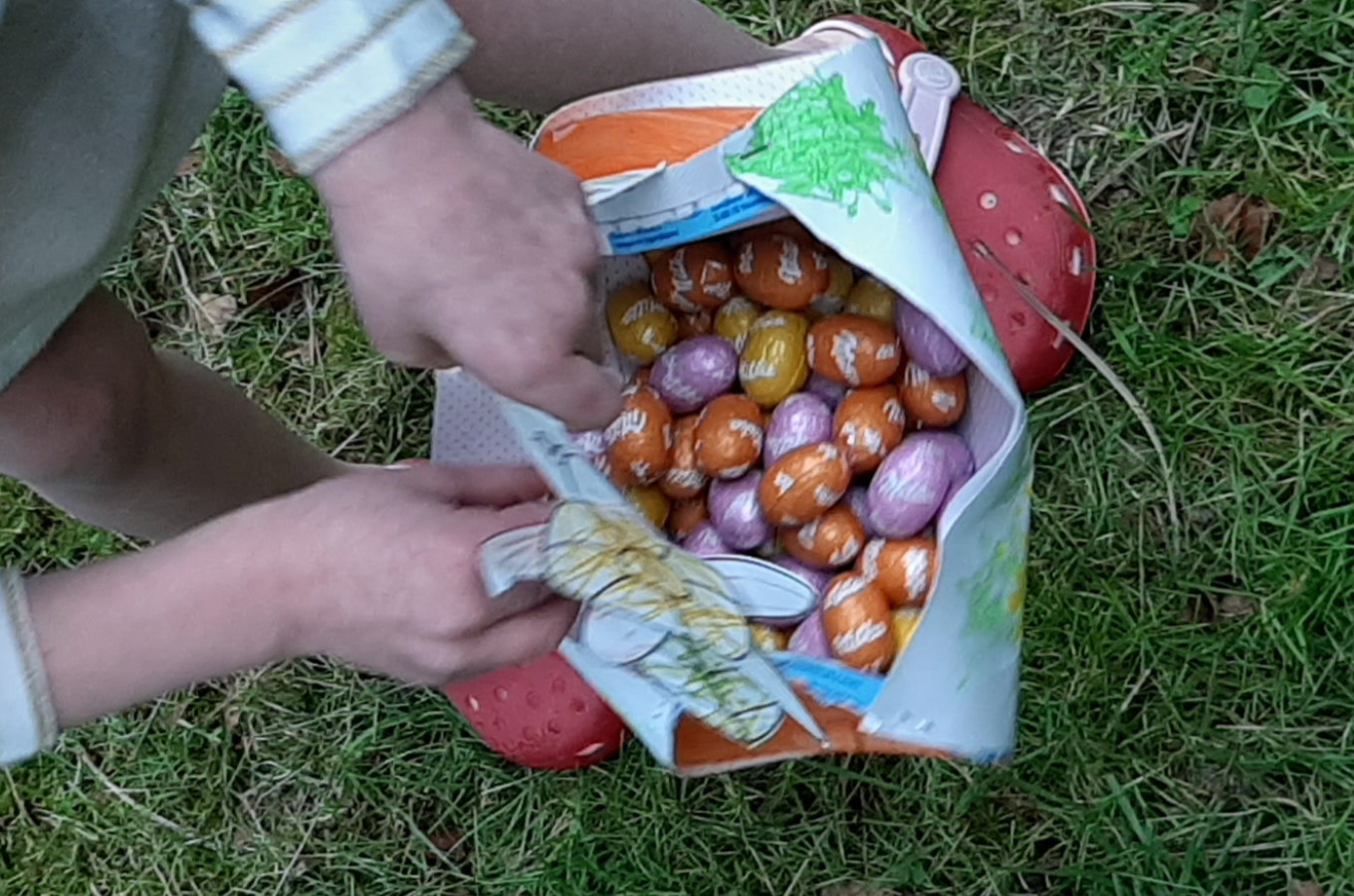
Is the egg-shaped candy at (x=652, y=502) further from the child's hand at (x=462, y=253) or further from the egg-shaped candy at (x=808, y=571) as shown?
the child's hand at (x=462, y=253)

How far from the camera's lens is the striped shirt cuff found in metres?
0.60

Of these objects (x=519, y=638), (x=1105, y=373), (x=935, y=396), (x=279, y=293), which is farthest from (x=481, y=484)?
(x=279, y=293)

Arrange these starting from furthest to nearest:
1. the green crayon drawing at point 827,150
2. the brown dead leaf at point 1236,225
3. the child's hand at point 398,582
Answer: the brown dead leaf at point 1236,225 < the green crayon drawing at point 827,150 < the child's hand at point 398,582

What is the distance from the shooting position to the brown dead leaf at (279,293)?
1.53 metres

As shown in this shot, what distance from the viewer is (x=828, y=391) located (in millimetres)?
1119

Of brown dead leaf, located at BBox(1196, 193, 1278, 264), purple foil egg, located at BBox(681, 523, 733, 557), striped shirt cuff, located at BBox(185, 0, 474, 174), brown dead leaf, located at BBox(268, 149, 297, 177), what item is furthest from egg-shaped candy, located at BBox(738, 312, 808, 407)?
brown dead leaf, located at BBox(268, 149, 297, 177)

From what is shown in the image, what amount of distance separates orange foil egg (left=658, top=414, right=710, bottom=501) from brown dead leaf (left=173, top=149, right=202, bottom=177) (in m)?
0.69

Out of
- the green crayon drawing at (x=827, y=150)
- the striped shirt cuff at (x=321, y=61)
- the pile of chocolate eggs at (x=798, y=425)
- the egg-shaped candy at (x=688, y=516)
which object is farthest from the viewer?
the egg-shaped candy at (x=688, y=516)

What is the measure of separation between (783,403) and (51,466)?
1.64 feet

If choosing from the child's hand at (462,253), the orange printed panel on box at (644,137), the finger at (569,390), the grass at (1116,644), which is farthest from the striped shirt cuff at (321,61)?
the grass at (1116,644)

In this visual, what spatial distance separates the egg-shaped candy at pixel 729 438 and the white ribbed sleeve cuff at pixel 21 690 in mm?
461

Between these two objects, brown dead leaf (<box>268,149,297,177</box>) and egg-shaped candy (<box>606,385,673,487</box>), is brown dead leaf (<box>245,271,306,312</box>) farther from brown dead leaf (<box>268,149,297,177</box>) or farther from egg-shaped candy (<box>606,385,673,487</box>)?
egg-shaped candy (<box>606,385,673,487</box>)

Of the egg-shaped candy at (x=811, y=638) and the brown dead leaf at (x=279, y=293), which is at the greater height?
the brown dead leaf at (x=279, y=293)

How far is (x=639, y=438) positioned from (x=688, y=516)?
0.09 meters
